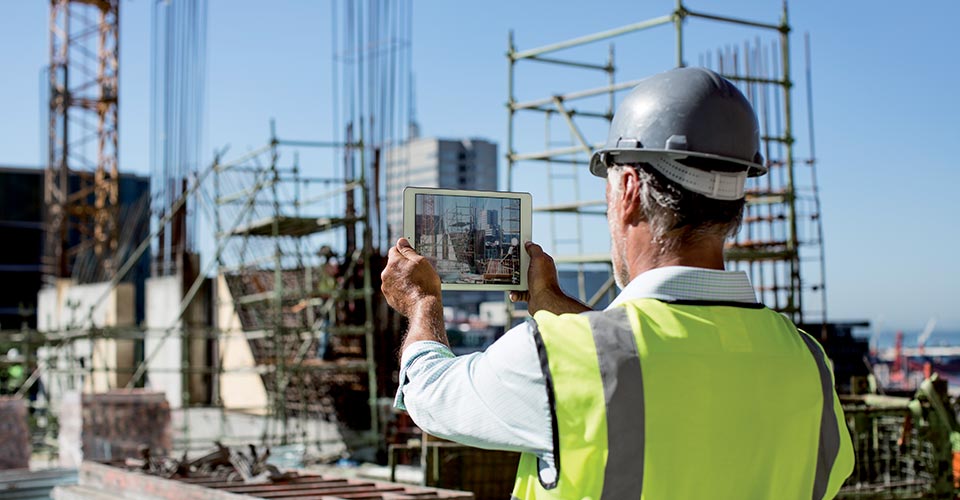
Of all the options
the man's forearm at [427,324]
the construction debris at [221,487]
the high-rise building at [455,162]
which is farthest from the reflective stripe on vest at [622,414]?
the high-rise building at [455,162]

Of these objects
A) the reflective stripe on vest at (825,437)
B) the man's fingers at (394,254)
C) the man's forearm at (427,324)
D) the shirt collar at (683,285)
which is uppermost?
the man's fingers at (394,254)

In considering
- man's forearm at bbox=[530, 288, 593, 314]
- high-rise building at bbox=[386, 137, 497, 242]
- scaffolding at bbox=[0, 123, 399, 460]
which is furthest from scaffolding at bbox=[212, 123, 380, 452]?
high-rise building at bbox=[386, 137, 497, 242]

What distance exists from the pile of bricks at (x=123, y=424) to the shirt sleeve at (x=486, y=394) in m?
10.4

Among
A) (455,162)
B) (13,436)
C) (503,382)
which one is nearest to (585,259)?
(13,436)

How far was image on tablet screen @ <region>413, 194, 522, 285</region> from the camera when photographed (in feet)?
6.72

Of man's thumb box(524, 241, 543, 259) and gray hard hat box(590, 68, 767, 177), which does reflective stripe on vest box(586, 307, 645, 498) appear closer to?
gray hard hat box(590, 68, 767, 177)

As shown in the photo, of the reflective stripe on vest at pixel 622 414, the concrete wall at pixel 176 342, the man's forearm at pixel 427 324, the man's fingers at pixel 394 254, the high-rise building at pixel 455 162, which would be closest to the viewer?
the reflective stripe on vest at pixel 622 414

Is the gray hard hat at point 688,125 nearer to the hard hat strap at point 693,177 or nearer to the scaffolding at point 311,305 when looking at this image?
the hard hat strap at point 693,177

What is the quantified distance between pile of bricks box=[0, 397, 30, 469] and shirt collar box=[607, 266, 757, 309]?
11095 mm

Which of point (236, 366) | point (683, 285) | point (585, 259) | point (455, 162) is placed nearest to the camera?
point (683, 285)

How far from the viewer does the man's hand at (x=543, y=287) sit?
2.13m

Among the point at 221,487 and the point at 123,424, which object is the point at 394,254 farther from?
the point at 123,424

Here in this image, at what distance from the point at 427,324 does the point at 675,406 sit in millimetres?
486

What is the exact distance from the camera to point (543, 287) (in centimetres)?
214
